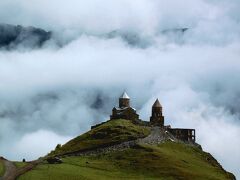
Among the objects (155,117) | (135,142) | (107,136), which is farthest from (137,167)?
(155,117)

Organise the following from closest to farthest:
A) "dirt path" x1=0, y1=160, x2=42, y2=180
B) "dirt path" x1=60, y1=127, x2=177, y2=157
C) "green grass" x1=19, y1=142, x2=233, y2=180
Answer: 1. "dirt path" x1=0, y1=160, x2=42, y2=180
2. "green grass" x1=19, y1=142, x2=233, y2=180
3. "dirt path" x1=60, y1=127, x2=177, y2=157

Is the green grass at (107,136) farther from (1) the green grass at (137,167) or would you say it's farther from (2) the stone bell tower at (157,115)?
(2) the stone bell tower at (157,115)

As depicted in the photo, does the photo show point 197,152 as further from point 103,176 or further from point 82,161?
point 103,176

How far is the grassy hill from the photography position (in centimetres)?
12231

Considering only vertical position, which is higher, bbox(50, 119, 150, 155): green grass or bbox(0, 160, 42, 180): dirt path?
bbox(50, 119, 150, 155): green grass

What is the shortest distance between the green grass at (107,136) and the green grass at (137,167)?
25.3 feet

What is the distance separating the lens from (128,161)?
142500 millimetres

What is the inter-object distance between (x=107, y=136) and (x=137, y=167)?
2905 centimetres

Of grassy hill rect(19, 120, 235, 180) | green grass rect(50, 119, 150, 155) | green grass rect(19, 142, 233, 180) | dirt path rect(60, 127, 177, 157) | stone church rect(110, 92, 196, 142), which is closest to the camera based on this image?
green grass rect(19, 142, 233, 180)

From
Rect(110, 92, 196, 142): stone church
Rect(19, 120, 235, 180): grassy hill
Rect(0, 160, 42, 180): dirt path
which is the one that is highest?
Rect(110, 92, 196, 142): stone church

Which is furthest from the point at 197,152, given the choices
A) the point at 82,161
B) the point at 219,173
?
the point at 82,161

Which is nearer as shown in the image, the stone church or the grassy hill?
the grassy hill

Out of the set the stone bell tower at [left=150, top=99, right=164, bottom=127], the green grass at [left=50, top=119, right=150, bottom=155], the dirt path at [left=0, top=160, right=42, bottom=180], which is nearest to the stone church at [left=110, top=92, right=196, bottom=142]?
the stone bell tower at [left=150, top=99, right=164, bottom=127]

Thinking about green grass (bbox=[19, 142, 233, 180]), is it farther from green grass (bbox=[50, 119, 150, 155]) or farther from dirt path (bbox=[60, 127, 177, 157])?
green grass (bbox=[50, 119, 150, 155])
